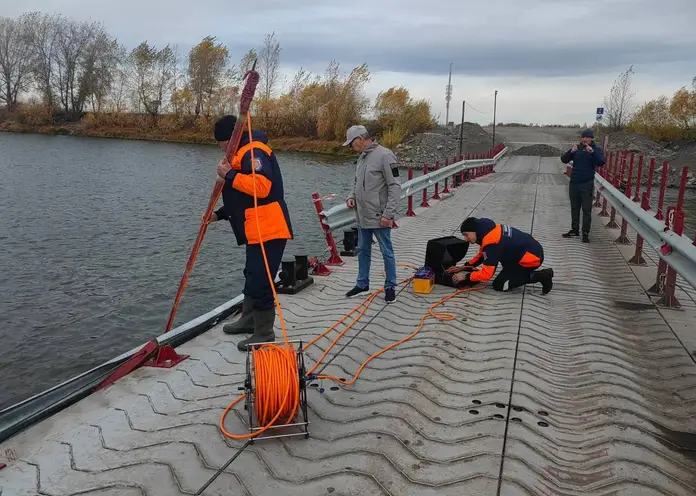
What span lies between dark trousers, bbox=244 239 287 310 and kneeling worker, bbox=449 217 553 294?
256 cm

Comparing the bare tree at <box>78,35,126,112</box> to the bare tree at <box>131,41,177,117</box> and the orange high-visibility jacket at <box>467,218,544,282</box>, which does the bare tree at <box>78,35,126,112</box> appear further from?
the orange high-visibility jacket at <box>467,218,544,282</box>

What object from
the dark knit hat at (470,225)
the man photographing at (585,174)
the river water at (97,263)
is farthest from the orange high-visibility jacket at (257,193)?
the man photographing at (585,174)

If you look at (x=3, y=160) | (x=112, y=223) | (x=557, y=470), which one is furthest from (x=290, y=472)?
(x=3, y=160)

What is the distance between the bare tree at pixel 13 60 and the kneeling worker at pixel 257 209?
74005mm

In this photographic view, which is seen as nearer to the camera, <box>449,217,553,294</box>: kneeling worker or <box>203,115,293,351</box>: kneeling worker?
<box>203,115,293,351</box>: kneeling worker

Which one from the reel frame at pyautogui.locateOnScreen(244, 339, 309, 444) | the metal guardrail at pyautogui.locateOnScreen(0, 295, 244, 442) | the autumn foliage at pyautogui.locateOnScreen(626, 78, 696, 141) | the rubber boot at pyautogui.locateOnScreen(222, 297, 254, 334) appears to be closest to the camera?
the reel frame at pyautogui.locateOnScreen(244, 339, 309, 444)

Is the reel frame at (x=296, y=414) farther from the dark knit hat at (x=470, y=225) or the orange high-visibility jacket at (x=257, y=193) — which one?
the dark knit hat at (x=470, y=225)

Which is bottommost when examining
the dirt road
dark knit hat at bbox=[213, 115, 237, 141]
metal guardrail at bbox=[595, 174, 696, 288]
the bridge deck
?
the bridge deck

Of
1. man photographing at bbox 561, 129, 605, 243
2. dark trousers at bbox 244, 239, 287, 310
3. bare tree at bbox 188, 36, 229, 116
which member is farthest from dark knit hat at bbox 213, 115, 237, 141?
bare tree at bbox 188, 36, 229, 116

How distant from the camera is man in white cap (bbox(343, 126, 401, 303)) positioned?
6.50 meters

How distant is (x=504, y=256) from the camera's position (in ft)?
22.6

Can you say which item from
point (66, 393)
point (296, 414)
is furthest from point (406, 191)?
point (296, 414)

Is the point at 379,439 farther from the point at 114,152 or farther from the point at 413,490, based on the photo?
the point at 114,152

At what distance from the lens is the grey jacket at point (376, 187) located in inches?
256
